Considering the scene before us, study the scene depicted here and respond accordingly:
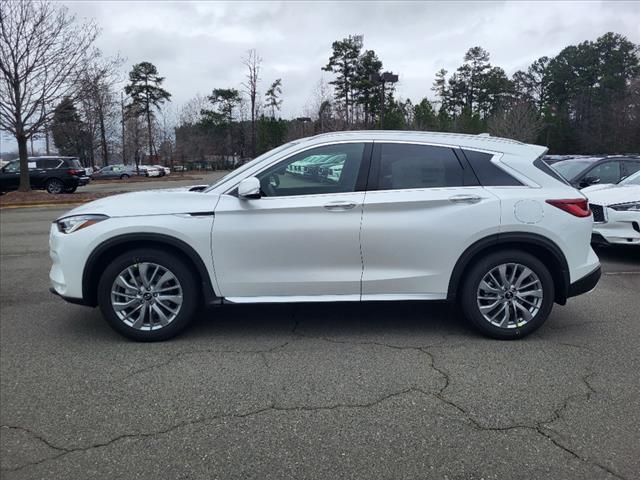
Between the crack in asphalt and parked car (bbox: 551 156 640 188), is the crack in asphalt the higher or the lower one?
the lower one

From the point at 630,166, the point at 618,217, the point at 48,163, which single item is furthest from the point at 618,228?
the point at 48,163

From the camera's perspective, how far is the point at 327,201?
14.0 feet

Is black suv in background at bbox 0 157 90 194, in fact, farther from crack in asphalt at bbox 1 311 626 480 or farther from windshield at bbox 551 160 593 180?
crack in asphalt at bbox 1 311 626 480

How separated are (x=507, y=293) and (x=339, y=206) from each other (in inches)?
62.9

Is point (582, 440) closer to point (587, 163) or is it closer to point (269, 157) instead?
point (269, 157)

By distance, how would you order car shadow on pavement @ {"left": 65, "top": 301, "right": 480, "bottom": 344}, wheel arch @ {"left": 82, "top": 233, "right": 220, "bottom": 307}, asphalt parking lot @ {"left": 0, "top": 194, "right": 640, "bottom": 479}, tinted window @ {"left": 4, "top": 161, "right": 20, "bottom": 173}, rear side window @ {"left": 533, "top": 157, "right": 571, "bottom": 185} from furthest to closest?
tinted window @ {"left": 4, "top": 161, "right": 20, "bottom": 173} < car shadow on pavement @ {"left": 65, "top": 301, "right": 480, "bottom": 344} < rear side window @ {"left": 533, "top": 157, "right": 571, "bottom": 185} < wheel arch @ {"left": 82, "top": 233, "right": 220, "bottom": 307} < asphalt parking lot @ {"left": 0, "top": 194, "right": 640, "bottom": 479}

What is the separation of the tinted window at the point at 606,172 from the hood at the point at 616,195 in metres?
2.60

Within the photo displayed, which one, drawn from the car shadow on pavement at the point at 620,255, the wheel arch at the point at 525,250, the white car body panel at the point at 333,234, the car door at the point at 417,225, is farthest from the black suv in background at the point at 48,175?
the wheel arch at the point at 525,250

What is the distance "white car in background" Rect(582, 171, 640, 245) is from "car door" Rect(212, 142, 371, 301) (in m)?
4.81

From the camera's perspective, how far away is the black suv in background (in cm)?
2330

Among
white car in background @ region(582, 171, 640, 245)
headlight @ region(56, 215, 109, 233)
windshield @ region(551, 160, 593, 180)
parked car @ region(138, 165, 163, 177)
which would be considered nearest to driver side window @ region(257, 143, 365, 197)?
headlight @ region(56, 215, 109, 233)

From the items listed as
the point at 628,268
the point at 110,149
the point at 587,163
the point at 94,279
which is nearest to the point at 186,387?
the point at 94,279

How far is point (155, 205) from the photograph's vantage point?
14.2 feet

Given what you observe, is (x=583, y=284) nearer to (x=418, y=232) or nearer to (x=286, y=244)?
(x=418, y=232)
